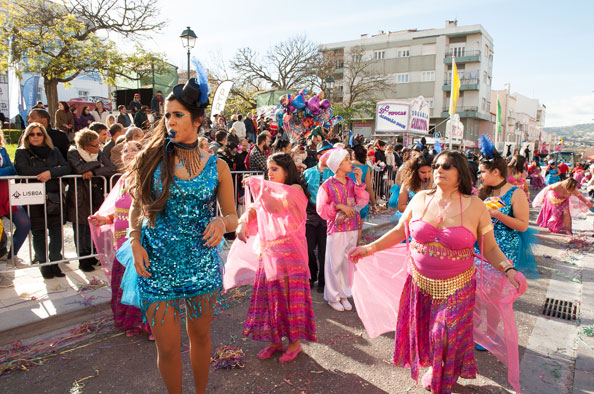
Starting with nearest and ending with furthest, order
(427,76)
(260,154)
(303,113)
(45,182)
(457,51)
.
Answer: (45,182), (260,154), (303,113), (457,51), (427,76)

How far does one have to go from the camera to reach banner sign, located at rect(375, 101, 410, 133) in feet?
57.2

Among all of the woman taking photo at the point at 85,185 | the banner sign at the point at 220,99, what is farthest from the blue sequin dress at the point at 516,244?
the banner sign at the point at 220,99

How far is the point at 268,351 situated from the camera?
329cm

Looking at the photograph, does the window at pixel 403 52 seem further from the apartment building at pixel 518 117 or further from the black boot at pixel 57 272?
the black boot at pixel 57 272

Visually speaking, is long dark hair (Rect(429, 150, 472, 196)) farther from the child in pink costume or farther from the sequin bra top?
the child in pink costume

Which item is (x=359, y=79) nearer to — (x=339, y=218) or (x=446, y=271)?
(x=339, y=218)

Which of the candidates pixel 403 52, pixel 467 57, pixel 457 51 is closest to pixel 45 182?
pixel 403 52

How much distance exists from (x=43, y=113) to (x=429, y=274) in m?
5.37

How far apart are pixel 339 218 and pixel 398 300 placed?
1.37m

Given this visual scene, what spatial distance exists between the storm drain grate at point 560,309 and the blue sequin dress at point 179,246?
4239 millimetres

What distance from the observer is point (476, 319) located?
3059 millimetres

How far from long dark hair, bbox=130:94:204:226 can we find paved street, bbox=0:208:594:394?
1.48 m

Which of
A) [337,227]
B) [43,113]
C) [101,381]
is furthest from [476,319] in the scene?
[43,113]

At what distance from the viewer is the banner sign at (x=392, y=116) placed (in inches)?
686
